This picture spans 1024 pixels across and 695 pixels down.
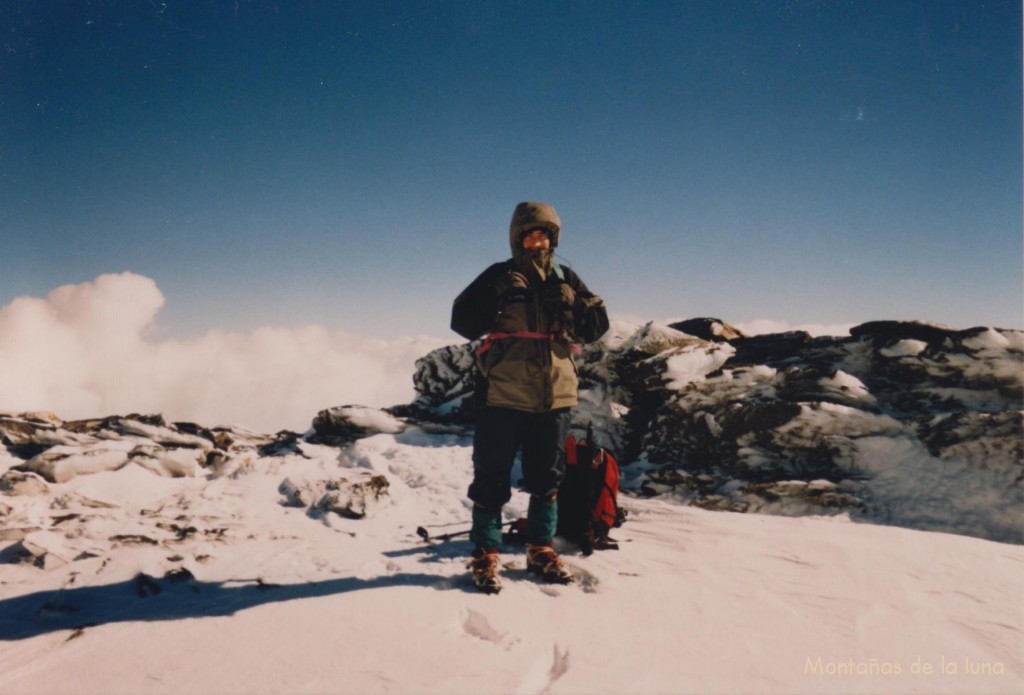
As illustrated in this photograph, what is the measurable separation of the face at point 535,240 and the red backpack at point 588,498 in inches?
66.5

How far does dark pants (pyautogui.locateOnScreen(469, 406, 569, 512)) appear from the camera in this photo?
12.7ft

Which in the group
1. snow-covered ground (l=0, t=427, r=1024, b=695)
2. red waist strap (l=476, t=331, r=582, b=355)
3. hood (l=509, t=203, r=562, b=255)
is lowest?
snow-covered ground (l=0, t=427, r=1024, b=695)

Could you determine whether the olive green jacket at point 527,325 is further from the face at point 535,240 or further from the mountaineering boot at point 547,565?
the mountaineering boot at point 547,565

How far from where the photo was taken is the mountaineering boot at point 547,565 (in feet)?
11.9

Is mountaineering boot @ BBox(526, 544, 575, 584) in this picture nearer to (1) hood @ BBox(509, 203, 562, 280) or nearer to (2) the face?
(1) hood @ BBox(509, 203, 562, 280)

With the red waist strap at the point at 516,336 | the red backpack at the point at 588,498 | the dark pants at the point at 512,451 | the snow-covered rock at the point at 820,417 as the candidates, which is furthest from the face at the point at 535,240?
the snow-covered rock at the point at 820,417

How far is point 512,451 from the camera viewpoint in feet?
13.0

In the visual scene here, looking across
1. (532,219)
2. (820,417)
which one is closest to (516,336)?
(532,219)

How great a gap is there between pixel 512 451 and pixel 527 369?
67 cm

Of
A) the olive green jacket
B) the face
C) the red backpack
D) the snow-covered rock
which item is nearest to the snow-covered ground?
the red backpack

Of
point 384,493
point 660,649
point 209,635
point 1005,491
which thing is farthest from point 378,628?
point 1005,491

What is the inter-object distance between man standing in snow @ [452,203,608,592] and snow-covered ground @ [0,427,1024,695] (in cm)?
47

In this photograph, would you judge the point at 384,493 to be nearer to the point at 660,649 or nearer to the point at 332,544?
the point at 332,544

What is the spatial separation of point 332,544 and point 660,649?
2.89 meters
